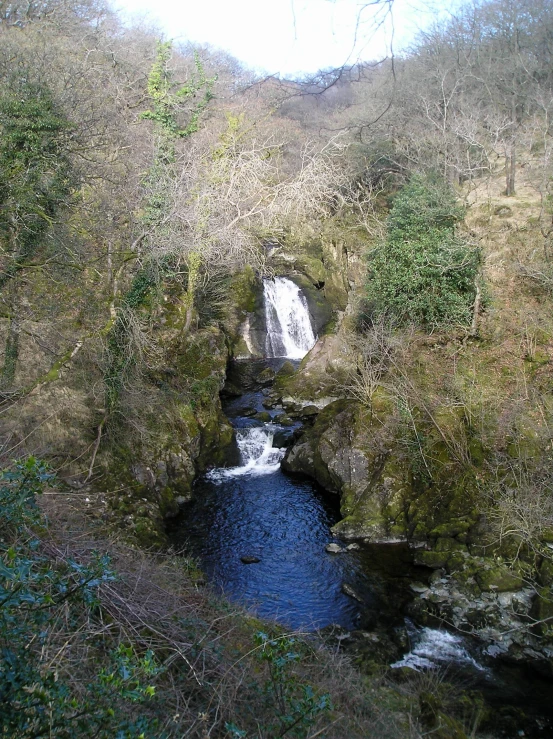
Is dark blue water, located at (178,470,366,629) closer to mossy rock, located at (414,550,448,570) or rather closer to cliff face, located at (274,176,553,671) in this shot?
cliff face, located at (274,176,553,671)

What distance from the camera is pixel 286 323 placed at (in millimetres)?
23766

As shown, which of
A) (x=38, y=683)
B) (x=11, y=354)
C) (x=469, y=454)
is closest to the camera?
(x=38, y=683)

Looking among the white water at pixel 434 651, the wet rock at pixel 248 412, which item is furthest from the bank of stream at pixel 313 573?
the wet rock at pixel 248 412

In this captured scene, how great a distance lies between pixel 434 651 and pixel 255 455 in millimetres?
7532

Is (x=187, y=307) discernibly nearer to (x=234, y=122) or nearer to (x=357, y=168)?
(x=234, y=122)

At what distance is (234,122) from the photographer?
1664cm

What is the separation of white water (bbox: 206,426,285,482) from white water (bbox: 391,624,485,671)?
6.42m

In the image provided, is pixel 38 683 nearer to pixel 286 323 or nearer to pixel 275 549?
pixel 275 549

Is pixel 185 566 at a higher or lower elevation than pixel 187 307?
lower

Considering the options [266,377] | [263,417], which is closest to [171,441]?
[263,417]

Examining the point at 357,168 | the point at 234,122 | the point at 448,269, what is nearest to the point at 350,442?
the point at 448,269

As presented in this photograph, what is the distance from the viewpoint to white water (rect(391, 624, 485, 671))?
8516mm

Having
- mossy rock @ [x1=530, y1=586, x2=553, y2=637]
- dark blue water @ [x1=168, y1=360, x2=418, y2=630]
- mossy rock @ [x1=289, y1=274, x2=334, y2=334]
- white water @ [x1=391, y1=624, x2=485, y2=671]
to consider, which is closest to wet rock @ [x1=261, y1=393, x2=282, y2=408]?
dark blue water @ [x1=168, y1=360, x2=418, y2=630]

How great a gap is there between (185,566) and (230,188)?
8742 millimetres
